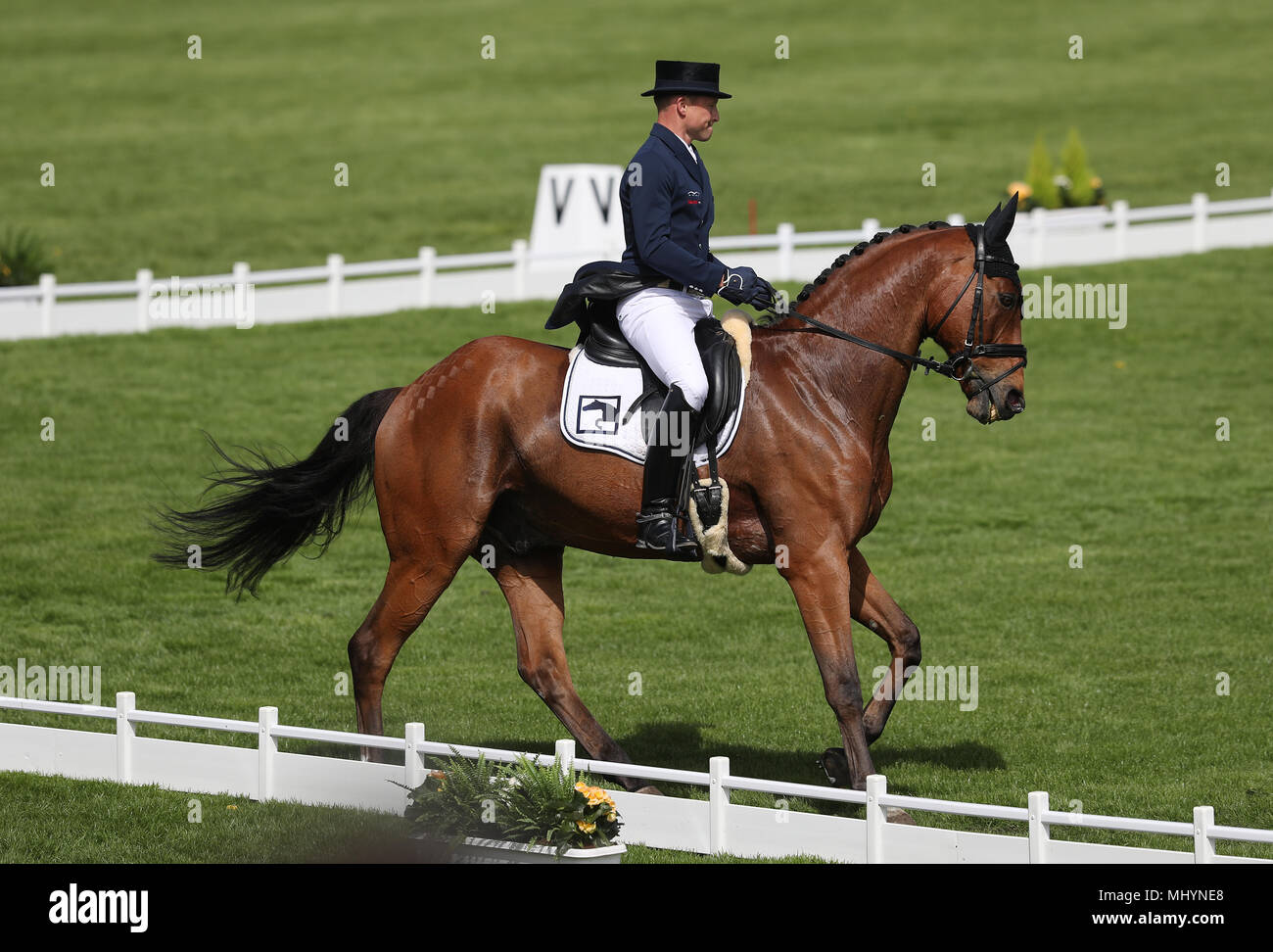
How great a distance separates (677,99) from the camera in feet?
31.8

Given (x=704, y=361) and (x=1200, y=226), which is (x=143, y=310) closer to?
(x=1200, y=226)

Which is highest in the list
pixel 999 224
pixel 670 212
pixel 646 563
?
pixel 670 212

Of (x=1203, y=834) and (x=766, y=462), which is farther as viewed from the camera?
(x=766, y=462)

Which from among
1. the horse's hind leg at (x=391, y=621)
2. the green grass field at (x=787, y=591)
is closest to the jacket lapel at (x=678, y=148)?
the horse's hind leg at (x=391, y=621)

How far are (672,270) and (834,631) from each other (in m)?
2.13

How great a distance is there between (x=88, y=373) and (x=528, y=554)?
14598 mm

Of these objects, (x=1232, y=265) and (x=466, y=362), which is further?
(x=1232, y=265)

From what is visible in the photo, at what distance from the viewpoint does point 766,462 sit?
9477 millimetres

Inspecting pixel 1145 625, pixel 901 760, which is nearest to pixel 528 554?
pixel 901 760

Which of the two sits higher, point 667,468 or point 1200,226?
point 1200,226

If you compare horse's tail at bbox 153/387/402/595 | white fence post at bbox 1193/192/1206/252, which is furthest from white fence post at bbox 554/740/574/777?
white fence post at bbox 1193/192/1206/252

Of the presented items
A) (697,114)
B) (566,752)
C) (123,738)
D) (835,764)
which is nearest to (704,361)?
(697,114)

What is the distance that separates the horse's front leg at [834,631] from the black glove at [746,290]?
141 cm
